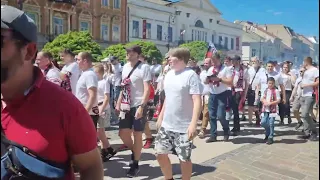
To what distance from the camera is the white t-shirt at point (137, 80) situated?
509 cm

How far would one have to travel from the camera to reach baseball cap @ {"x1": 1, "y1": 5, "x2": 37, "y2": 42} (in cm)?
137

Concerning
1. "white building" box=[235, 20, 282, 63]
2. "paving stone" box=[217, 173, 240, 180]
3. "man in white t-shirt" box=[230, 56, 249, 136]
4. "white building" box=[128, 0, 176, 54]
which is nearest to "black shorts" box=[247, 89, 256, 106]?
"man in white t-shirt" box=[230, 56, 249, 136]

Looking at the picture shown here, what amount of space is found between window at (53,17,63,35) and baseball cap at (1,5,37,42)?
34.5 meters

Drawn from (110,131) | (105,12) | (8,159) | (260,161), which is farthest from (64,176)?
(105,12)

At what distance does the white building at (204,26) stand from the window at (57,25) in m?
19.2

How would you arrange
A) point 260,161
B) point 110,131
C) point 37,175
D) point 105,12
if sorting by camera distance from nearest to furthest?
point 37,175 < point 260,161 < point 110,131 < point 105,12

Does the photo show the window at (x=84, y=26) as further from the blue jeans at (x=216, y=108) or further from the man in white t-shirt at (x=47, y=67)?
the man in white t-shirt at (x=47, y=67)

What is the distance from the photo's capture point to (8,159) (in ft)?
5.06

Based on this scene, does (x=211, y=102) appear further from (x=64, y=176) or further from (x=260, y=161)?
(x=64, y=176)

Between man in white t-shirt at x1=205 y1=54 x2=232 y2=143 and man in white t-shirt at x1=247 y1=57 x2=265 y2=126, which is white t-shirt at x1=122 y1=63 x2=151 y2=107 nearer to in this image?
man in white t-shirt at x1=205 y1=54 x2=232 y2=143

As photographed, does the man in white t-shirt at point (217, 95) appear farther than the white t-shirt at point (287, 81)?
Result: No

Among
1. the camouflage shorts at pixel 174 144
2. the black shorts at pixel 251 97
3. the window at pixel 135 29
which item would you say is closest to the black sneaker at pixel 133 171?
the camouflage shorts at pixel 174 144

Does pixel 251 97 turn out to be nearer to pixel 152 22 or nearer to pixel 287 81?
pixel 287 81

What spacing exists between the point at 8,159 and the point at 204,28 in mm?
57357
